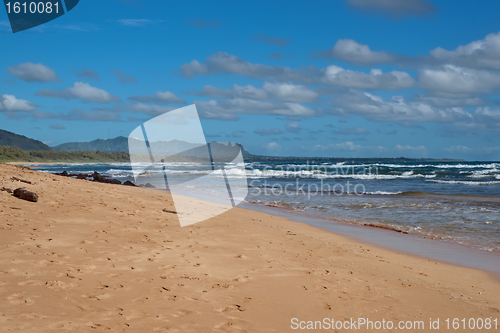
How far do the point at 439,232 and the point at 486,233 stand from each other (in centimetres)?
94

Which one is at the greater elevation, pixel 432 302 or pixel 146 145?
pixel 146 145

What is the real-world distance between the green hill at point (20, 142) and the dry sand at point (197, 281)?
149m

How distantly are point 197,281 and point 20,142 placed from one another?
16180cm

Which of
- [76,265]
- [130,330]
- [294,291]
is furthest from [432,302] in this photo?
[76,265]

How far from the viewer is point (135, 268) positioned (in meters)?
4.02

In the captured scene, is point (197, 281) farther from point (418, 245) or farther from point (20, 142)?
point (20, 142)

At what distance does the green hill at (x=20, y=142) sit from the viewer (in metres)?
133

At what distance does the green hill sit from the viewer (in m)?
133

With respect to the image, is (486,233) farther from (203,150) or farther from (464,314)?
(203,150)

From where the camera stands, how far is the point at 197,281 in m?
3.76
